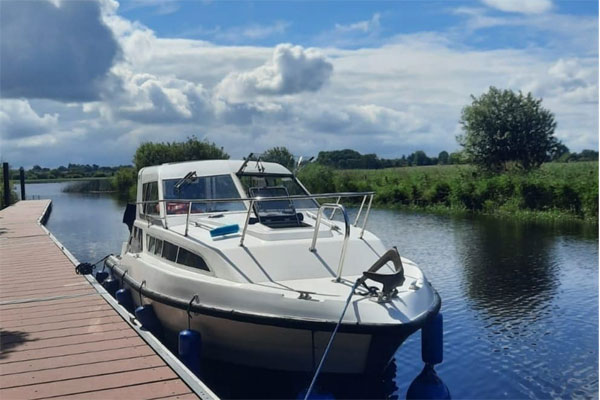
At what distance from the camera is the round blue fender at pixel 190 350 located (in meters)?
6.64

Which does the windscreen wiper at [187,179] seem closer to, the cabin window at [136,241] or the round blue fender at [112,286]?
the cabin window at [136,241]

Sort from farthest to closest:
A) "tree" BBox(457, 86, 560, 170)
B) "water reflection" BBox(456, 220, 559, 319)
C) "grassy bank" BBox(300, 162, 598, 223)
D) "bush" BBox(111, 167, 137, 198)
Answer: "bush" BBox(111, 167, 137, 198) < "tree" BBox(457, 86, 560, 170) < "grassy bank" BBox(300, 162, 598, 223) < "water reflection" BBox(456, 220, 559, 319)

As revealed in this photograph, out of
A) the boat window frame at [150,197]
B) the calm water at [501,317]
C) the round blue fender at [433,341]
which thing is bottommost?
the calm water at [501,317]

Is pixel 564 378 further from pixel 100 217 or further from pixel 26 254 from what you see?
pixel 100 217

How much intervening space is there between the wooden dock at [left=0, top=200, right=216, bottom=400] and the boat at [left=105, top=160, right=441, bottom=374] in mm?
736

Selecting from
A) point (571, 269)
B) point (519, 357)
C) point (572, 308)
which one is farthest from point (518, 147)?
point (519, 357)

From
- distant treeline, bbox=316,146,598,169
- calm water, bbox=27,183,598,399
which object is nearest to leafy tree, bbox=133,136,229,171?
distant treeline, bbox=316,146,598,169

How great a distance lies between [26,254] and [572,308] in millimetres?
12359

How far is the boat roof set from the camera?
9.26 metres

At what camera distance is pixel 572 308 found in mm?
10641

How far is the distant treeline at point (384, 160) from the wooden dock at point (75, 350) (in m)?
21.4

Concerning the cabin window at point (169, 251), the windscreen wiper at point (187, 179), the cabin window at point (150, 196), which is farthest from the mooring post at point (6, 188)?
the cabin window at point (169, 251)

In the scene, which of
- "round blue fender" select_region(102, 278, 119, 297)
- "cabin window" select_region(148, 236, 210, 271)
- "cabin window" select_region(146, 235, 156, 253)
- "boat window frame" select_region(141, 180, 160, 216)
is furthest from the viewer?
"round blue fender" select_region(102, 278, 119, 297)

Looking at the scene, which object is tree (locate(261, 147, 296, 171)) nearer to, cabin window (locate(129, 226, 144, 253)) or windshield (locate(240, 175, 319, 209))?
windshield (locate(240, 175, 319, 209))
